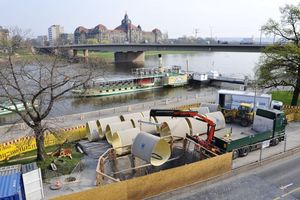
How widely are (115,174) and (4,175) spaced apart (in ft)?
23.3

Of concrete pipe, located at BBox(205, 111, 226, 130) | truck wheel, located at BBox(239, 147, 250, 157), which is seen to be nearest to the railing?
truck wheel, located at BBox(239, 147, 250, 157)

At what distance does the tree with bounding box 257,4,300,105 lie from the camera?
1470 inches

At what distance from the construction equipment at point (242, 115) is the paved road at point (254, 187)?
10.7 m

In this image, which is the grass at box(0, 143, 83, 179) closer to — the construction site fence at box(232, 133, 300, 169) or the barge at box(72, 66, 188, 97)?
the construction site fence at box(232, 133, 300, 169)

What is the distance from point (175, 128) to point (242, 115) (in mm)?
9978

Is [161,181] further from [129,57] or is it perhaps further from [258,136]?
[129,57]

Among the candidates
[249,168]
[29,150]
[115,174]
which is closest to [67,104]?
[29,150]

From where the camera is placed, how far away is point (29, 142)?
81.4ft

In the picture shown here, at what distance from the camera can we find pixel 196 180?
63.0 ft

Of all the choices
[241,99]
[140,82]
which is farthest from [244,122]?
[140,82]

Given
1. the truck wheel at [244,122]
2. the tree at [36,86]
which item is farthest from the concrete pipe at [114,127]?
the truck wheel at [244,122]

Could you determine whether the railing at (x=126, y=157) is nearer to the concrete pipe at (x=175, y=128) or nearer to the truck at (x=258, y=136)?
the truck at (x=258, y=136)

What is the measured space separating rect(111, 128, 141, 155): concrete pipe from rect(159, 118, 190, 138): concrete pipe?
349 centimetres

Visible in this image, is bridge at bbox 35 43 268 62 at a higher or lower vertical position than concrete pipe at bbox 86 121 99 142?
higher
